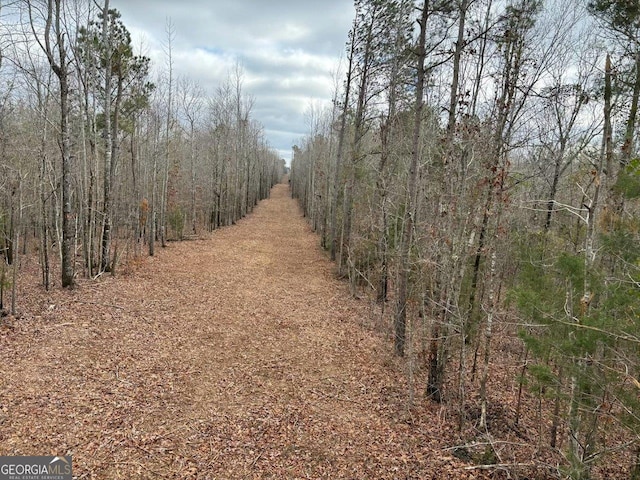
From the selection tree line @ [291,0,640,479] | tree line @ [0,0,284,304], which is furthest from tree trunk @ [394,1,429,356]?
tree line @ [0,0,284,304]

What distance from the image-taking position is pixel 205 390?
5738 millimetres

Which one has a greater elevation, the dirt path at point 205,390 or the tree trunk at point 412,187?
the tree trunk at point 412,187

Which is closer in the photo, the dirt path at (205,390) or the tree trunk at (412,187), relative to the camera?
the dirt path at (205,390)

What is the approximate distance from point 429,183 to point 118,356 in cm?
719

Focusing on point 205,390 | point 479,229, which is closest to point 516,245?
point 479,229

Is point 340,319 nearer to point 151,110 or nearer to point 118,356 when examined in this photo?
point 118,356

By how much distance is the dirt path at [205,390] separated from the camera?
170 inches

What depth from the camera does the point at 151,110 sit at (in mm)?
15117

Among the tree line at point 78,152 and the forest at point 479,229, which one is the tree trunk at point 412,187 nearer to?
the forest at point 479,229

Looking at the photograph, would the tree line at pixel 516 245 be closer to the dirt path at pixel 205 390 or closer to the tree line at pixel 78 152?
the dirt path at pixel 205 390

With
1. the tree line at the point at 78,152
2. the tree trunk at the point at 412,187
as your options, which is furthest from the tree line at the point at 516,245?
the tree line at the point at 78,152

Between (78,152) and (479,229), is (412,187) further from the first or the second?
(78,152)

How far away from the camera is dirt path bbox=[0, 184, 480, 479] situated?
170 inches

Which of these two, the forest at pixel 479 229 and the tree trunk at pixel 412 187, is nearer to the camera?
the forest at pixel 479 229
